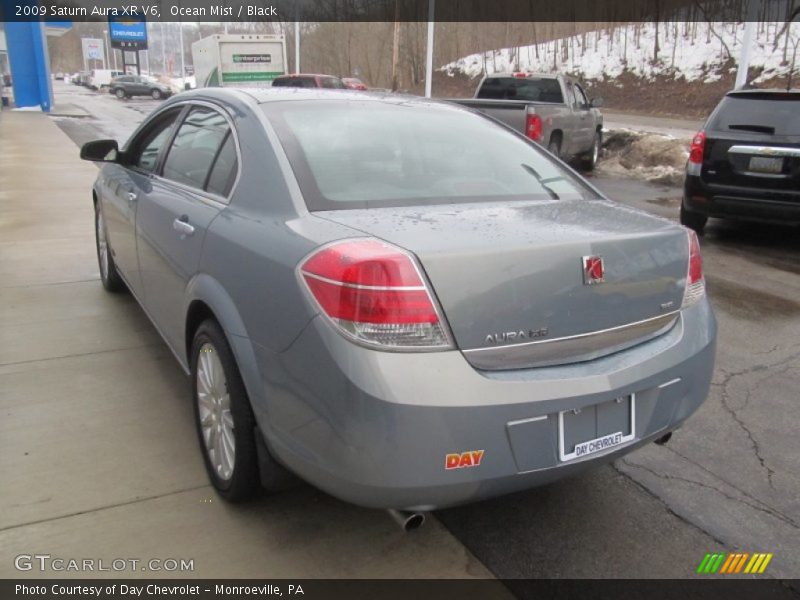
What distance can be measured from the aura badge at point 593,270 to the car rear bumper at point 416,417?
0.93ft

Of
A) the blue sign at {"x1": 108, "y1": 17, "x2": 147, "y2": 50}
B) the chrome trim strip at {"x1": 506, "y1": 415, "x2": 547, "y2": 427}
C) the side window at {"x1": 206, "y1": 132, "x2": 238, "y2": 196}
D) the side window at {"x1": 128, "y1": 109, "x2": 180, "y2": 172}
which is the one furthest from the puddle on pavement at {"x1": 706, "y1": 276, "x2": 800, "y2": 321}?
the blue sign at {"x1": 108, "y1": 17, "x2": 147, "y2": 50}

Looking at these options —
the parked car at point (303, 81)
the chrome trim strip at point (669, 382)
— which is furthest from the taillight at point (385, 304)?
the parked car at point (303, 81)

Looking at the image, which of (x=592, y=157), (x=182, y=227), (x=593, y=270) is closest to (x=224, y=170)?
(x=182, y=227)

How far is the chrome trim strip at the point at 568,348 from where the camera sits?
2178 mm

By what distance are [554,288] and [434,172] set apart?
3.10 ft

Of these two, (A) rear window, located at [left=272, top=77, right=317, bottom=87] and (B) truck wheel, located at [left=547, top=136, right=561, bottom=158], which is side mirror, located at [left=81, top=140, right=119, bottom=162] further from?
(A) rear window, located at [left=272, top=77, right=317, bottom=87]

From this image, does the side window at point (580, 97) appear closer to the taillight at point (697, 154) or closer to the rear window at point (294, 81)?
the taillight at point (697, 154)

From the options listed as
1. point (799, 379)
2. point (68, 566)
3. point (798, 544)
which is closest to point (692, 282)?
point (798, 544)

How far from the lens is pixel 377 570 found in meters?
2.51

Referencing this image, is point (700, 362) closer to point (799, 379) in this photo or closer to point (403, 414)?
point (403, 414)

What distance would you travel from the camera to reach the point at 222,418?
110 inches

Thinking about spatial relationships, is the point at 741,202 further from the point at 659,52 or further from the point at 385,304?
the point at 659,52

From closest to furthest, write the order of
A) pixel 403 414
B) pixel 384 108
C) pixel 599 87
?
pixel 403 414 < pixel 384 108 < pixel 599 87

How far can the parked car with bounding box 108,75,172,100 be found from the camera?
52.8m
